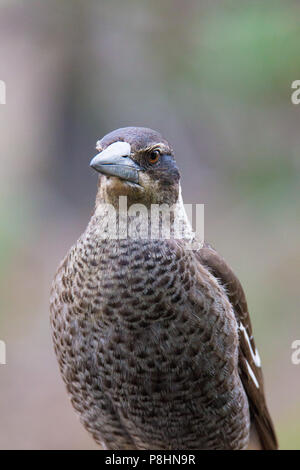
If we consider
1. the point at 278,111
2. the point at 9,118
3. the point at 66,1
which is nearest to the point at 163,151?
the point at 278,111

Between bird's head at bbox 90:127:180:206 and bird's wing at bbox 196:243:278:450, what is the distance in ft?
1.15

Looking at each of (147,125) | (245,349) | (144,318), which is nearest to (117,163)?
(144,318)

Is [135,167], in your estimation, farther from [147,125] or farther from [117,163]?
[147,125]

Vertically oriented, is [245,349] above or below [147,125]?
below

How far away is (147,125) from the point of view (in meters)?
4.76

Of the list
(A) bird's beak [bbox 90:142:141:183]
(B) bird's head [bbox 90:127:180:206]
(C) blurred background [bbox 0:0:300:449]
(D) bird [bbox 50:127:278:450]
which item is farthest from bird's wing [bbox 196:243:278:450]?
(C) blurred background [bbox 0:0:300:449]

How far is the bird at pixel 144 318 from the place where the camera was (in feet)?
7.62

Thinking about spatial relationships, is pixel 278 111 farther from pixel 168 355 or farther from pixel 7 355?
pixel 7 355

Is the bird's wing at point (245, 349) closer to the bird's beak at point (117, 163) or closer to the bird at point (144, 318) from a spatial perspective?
the bird at point (144, 318)

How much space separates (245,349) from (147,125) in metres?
2.38

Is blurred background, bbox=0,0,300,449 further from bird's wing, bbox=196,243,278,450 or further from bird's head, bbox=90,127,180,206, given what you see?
bird's head, bbox=90,127,180,206

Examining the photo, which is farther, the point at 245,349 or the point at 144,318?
the point at 245,349

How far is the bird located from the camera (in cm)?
232

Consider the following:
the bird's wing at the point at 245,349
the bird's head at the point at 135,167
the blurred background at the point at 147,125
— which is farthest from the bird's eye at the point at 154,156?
the blurred background at the point at 147,125
